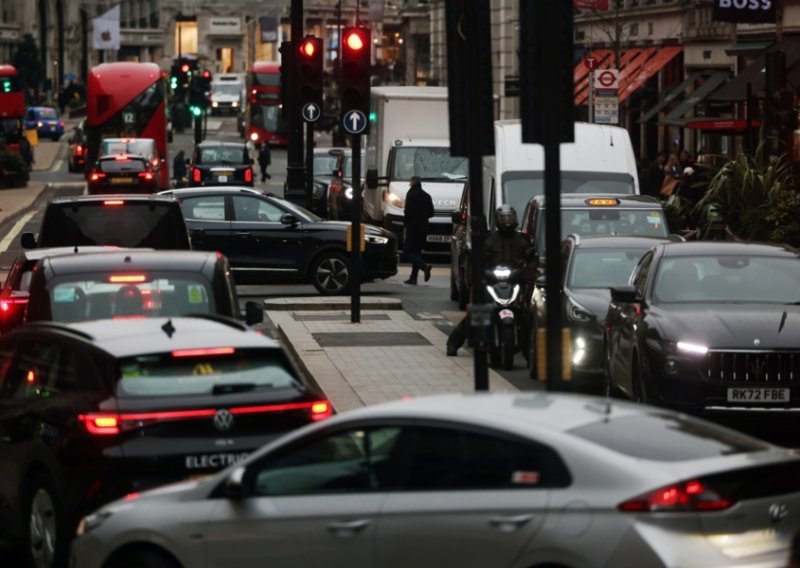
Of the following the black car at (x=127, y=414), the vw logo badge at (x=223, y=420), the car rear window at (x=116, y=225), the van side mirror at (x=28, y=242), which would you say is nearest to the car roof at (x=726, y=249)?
the car rear window at (x=116, y=225)

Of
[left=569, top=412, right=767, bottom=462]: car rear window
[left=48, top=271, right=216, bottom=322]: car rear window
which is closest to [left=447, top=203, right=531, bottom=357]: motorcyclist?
[left=48, top=271, right=216, bottom=322]: car rear window

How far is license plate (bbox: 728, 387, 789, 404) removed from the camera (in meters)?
14.5

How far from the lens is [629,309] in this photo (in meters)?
16.3

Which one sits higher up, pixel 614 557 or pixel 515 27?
pixel 515 27

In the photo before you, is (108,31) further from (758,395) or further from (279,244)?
(758,395)

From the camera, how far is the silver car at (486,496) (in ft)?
24.8

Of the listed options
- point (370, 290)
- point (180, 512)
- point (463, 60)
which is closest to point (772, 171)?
point (370, 290)

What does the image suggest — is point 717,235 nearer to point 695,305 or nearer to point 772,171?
point 772,171

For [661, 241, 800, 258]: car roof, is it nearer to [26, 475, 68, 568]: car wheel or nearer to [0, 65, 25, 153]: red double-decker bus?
[26, 475, 68, 568]: car wheel

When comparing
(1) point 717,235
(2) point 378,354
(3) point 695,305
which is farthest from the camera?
(1) point 717,235

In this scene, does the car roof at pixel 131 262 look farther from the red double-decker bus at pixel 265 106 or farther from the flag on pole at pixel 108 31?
the flag on pole at pixel 108 31

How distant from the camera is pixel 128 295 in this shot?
13.5 m

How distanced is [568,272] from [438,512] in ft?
37.1

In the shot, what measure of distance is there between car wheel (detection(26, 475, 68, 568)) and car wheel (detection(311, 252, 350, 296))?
17862 mm
